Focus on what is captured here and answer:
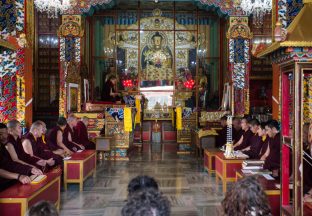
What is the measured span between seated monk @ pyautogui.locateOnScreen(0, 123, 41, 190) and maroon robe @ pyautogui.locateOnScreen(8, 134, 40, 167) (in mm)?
253

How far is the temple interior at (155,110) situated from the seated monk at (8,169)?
2 centimetres

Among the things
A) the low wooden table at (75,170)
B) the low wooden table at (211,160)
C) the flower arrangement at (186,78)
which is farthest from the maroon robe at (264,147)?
the flower arrangement at (186,78)

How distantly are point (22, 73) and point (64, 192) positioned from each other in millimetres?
2940

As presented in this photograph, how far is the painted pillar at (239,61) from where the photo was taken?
1075cm

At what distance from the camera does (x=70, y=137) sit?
26.5 feet

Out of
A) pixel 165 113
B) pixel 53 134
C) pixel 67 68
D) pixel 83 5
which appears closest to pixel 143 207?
pixel 53 134

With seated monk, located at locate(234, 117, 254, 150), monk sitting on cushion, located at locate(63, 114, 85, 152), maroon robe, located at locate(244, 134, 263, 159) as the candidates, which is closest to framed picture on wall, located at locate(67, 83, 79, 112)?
monk sitting on cushion, located at locate(63, 114, 85, 152)

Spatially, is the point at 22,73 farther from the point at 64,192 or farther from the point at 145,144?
the point at 145,144

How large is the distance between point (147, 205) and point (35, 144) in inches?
184

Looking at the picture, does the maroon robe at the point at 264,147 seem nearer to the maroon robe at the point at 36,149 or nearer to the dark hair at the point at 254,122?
the dark hair at the point at 254,122

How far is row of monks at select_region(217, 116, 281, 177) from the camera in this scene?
535 cm

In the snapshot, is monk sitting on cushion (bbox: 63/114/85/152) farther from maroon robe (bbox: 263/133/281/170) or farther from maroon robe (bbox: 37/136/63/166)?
maroon robe (bbox: 263/133/281/170)

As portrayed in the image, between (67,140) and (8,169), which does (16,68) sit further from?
(8,169)

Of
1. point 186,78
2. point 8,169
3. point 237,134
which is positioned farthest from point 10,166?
point 186,78
